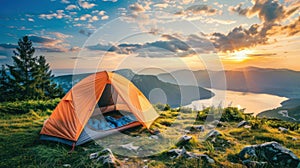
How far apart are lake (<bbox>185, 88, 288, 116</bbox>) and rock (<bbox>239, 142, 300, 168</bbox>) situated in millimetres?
4992

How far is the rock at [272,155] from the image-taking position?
384 cm

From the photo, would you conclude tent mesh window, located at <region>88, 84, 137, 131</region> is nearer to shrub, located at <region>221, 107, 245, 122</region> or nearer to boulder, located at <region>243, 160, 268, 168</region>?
boulder, located at <region>243, 160, 268, 168</region>

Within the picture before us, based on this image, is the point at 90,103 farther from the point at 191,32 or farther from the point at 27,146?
the point at 191,32

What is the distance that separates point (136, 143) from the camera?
5.24m

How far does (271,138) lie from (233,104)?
4.14 metres

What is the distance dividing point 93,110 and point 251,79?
11604mm

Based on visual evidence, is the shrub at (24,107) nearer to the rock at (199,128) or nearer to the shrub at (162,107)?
the shrub at (162,107)

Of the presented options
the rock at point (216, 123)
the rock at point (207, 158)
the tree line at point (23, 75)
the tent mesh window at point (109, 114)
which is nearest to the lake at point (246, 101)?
the rock at point (216, 123)

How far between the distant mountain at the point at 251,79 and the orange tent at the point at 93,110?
275cm

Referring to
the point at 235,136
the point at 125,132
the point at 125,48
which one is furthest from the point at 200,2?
the point at 125,132

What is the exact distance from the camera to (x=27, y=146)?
4.93 meters

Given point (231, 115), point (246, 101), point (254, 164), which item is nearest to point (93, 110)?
point (254, 164)

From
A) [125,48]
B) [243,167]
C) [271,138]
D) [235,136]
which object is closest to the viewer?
[243,167]

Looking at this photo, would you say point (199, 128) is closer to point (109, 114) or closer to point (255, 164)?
point (255, 164)
